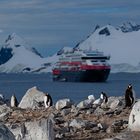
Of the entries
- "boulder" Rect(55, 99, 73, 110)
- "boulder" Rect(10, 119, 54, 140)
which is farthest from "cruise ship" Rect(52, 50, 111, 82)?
"boulder" Rect(10, 119, 54, 140)

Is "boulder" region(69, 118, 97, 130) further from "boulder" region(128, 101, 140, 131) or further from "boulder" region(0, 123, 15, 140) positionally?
"boulder" region(0, 123, 15, 140)

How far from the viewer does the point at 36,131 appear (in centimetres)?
1202

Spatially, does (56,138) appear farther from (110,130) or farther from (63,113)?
(63,113)

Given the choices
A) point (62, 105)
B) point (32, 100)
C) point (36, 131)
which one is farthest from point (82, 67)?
point (36, 131)

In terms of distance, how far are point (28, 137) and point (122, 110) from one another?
6.05 m

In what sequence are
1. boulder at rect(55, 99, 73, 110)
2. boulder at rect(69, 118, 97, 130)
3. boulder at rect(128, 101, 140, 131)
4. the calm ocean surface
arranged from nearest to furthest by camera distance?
boulder at rect(128, 101, 140, 131), boulder at rect(69, 118, 97, 130), boulder at rect(55, 99, 73, 110), the calm ocean surface

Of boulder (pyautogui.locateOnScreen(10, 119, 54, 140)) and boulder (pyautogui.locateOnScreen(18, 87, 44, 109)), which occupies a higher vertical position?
boulder (pyautogui.locateOnScreen(10, 119, 54, 140))

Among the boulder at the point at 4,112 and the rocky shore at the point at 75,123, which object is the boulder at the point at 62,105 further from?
the boulder at the point at 4,112

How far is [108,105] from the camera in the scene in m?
20.0

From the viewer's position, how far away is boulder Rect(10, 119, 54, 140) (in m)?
12.0

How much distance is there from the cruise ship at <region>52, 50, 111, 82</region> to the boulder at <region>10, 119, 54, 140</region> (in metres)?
71.9

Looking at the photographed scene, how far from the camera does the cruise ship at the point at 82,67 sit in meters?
85.4

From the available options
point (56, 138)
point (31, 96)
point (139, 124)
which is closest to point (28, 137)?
point (56, 138)

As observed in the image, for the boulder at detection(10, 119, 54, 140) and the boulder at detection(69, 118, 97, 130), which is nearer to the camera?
the boulder at detection(10, 119, 54, 140)
